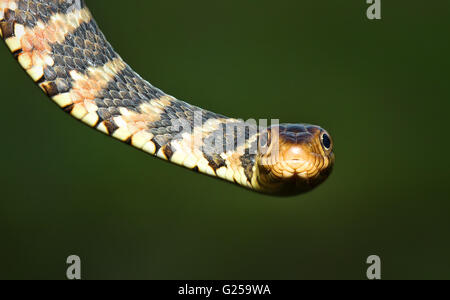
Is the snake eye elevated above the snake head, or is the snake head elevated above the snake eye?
the snake eye

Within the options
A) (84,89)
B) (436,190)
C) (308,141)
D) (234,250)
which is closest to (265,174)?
(308,141)

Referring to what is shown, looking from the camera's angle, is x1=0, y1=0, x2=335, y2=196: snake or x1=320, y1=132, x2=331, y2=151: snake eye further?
x1=320, y1=132, x2=331, y2=151: snake eye

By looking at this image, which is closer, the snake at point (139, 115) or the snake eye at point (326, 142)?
the snake at point (139, 115)

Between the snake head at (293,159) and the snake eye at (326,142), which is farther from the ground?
the snake eye at (326,142)

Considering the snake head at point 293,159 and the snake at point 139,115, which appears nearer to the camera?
the snake at point 139,115

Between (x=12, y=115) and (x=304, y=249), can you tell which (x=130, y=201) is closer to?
(x=12, y=115)

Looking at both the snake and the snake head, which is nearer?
the snake

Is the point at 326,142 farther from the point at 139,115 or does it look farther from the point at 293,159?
the point at 139,115

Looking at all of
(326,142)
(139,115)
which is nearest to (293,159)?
(326,142)

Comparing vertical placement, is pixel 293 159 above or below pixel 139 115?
below
